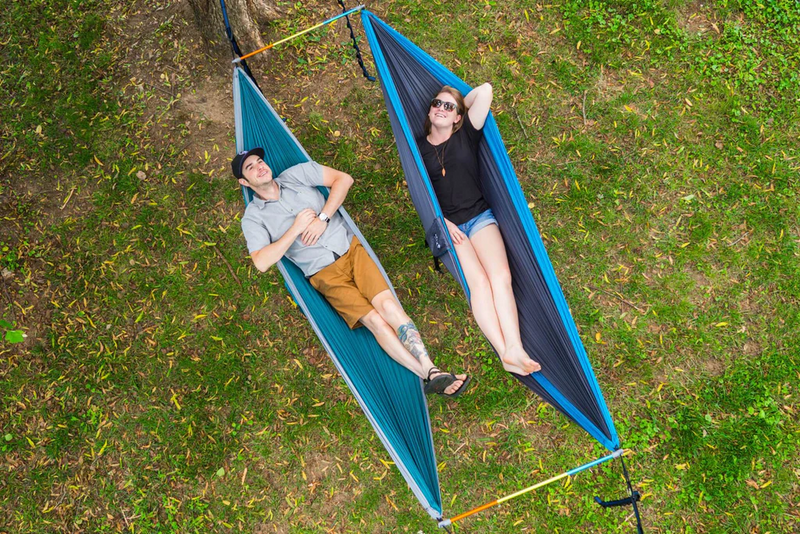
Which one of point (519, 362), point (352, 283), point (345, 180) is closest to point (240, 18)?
point (345, 180)

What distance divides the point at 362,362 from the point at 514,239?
1018 mm

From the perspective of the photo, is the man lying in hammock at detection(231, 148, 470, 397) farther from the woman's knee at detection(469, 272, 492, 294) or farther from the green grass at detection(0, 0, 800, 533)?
the green grass at detection(0, 0, 800, 533)

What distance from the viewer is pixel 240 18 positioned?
300cm

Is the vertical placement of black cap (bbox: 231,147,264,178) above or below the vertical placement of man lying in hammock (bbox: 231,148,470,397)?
above

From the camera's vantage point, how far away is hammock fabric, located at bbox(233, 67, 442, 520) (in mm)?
2383

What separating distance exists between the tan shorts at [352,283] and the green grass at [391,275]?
0.46 metres

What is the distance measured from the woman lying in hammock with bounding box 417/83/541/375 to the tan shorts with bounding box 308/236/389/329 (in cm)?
49

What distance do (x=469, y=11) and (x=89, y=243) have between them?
2.99 m

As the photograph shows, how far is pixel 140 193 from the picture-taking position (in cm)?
325

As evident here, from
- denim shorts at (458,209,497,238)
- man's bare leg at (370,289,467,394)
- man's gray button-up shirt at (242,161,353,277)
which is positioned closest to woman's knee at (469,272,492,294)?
denim shorts at (458,209,497,238)

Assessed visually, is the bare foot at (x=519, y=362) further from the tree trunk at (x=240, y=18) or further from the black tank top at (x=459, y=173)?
the tree trunk at (x=240, y=18)

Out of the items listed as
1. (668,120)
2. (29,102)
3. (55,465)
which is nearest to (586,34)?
(668,120)

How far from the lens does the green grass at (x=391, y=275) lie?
291 cm

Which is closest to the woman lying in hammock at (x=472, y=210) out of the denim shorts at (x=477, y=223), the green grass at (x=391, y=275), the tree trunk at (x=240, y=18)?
the denim shorts at (x=477, y=223)
